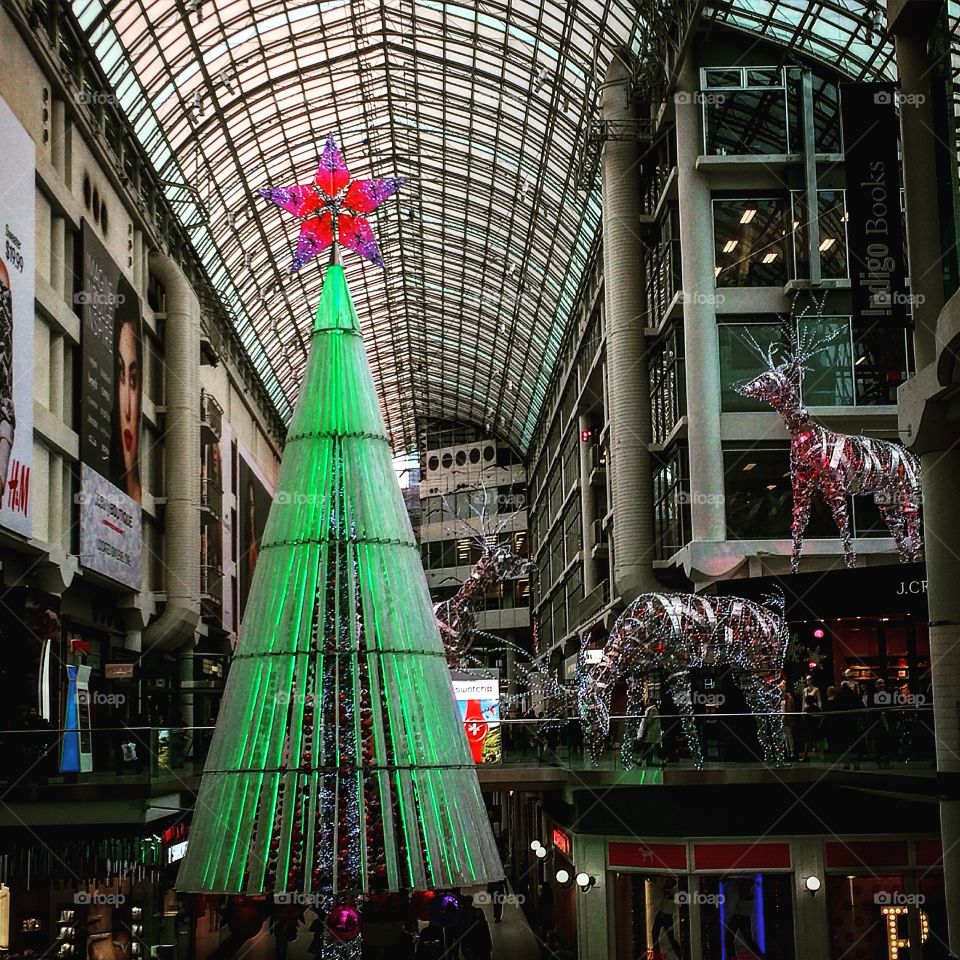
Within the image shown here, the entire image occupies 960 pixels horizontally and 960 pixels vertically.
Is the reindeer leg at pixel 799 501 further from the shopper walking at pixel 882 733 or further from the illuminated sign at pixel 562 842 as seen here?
the shopper walking at pixel 882 733

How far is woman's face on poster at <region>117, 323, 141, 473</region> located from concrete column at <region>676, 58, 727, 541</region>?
1511 centimetres

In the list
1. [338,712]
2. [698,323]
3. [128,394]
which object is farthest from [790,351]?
[338,712]

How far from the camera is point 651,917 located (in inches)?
914

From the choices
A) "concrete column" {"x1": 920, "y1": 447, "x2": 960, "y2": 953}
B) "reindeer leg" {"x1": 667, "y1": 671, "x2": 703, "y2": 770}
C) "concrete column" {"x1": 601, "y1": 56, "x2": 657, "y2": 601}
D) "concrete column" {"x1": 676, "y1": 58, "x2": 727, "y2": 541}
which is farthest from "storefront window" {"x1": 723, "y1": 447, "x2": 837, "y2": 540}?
"concrete column" {"x1": 920, "y1": 447, "x2": 960, "y2": 953}

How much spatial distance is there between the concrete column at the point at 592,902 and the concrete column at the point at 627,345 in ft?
48.7

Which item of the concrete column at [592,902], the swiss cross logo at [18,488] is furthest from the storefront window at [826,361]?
the swiss cross logo at [18,488]

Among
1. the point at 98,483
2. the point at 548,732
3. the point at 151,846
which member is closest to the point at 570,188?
the point at 98,483

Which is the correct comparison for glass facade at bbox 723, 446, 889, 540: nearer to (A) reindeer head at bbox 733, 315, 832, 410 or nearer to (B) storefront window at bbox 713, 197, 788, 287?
(A) reindeer head at bbox 733, 315, 832, 410

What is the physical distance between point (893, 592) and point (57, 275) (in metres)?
19.9

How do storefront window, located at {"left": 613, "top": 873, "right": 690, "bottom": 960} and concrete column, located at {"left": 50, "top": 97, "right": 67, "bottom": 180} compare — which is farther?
concrete column, located at {"left": 50, "top": 97, "right": 67, "bottom": 180}

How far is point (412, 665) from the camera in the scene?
34.0 feet

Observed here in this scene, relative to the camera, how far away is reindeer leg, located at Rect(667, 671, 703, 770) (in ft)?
74.8

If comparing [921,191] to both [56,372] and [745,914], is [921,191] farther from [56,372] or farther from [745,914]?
[56,372]

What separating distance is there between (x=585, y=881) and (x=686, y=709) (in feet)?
11.6
